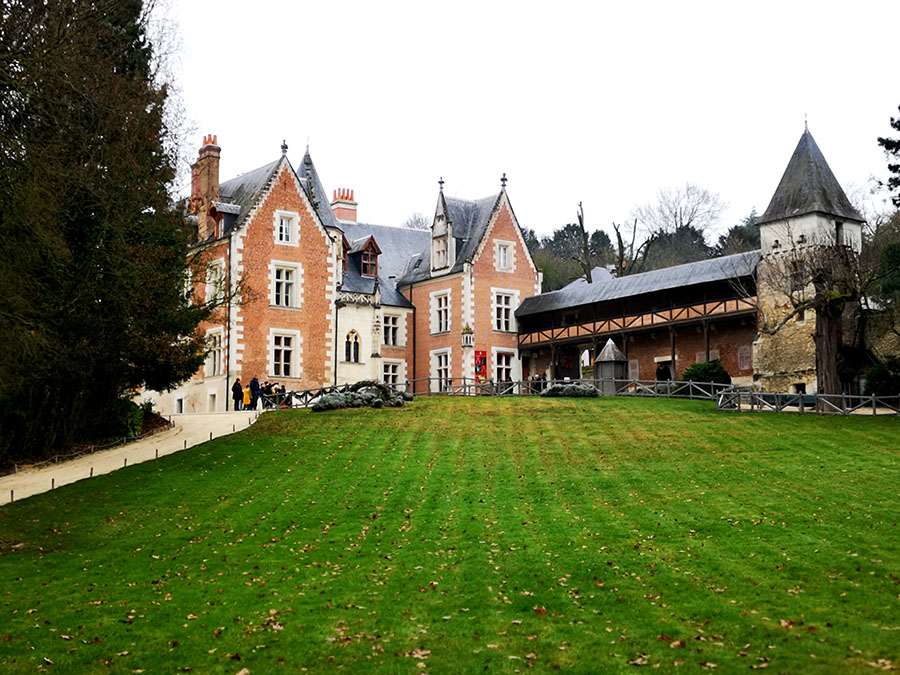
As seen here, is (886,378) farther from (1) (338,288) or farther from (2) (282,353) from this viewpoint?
(2) (282,353)

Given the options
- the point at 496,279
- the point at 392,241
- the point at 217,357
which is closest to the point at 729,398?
the point at 217,357

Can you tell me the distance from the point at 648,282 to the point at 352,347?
1270 centimetres

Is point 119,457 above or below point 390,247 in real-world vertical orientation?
below

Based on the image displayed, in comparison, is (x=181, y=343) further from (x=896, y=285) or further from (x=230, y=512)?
(x=896, y=285)

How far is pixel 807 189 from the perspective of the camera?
35.2 m

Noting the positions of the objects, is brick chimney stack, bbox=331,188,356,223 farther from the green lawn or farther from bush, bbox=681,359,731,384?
the green lawn

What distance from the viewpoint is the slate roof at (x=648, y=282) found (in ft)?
123

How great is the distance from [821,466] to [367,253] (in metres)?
29.4

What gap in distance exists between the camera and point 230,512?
1548cm

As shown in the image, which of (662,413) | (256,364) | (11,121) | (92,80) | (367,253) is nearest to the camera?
(11,121)

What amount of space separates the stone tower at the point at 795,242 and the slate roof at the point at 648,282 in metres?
1.30

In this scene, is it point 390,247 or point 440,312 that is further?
point 390,247

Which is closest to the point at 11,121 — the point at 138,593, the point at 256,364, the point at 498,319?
the point at 138,593

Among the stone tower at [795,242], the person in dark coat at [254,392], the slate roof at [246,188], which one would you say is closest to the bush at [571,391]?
the stone tower at [795,242]
